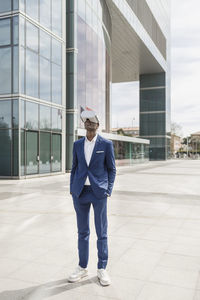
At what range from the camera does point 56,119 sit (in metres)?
21.6

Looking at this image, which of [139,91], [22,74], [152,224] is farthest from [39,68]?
[139,91]

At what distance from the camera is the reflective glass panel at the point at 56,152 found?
69.7ft

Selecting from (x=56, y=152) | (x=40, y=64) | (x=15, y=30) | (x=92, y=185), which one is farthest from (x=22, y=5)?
(x=92, y=185)

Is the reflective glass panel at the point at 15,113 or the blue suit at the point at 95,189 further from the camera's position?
the reflective glass panel at the point at 15,113

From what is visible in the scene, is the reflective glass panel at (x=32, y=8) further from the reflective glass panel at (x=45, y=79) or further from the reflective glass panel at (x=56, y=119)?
the reflective glass panel at (x=56, y=119)

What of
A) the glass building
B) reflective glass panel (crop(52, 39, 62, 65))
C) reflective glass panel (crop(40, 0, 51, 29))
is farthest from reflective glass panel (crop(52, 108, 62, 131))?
reflective glass panel (crop(40, 0, 51, 29))

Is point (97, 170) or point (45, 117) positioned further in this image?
point (45, 117)

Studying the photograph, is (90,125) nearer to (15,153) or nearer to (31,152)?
(15,153)

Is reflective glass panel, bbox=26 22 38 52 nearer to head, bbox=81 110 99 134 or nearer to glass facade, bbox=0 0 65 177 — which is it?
glass facade, bbox=0 0 65 177

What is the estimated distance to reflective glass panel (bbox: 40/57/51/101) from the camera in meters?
20.0

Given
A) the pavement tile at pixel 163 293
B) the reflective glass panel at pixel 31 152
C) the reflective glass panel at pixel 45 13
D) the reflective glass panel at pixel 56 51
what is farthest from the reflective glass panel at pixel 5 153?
the pavement tile at pixel 163 293

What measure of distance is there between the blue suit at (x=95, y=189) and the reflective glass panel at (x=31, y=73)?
15600mm

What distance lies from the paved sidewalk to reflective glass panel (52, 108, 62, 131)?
12849 millimetres

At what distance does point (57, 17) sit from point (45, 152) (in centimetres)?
907
